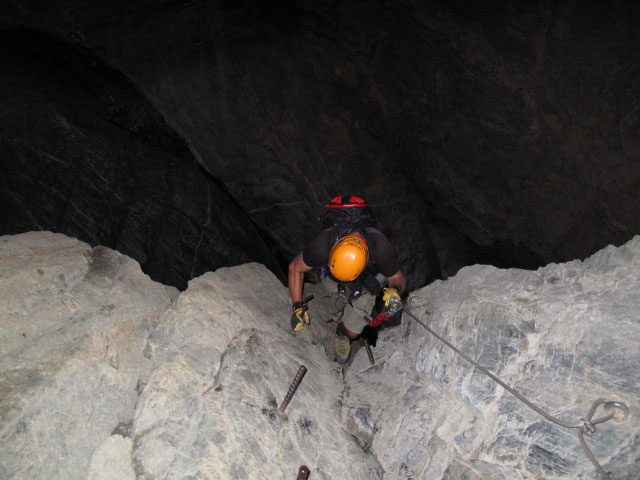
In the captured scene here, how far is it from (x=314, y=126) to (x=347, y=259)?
13.3ft

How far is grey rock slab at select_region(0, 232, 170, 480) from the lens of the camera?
7.34ft

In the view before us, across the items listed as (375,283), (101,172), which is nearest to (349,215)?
(375,283)

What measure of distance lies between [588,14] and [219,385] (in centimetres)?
551

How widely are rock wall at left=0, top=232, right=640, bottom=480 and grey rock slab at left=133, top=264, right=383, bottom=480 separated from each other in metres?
0.01

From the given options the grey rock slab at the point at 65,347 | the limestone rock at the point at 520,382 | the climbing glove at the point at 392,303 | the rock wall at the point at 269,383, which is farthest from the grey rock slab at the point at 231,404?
the climbing glove at the point at 392,303

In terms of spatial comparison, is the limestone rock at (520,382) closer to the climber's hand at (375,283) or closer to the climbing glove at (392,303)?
the climbing glove at (392,303)

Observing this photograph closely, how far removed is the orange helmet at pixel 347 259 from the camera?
3.65m

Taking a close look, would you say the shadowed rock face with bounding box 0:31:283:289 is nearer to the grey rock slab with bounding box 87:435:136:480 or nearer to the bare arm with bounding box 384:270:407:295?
the bare arm with bounding box 384:270:407:295

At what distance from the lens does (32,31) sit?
6.09 m

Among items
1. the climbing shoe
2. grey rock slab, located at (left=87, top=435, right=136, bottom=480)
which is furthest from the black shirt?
grey rock slab, located at (left=87, top=435, right=136, bottom=480)

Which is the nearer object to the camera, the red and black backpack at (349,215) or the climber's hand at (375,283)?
the red and black backpack at (349,215)

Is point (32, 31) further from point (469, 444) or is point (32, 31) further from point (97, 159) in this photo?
point (469, 444)

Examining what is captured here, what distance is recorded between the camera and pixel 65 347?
8.66 feet

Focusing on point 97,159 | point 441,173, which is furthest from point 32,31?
point 441,173
